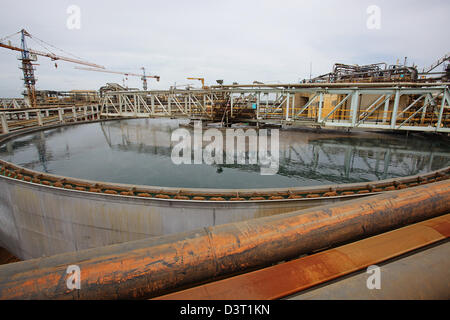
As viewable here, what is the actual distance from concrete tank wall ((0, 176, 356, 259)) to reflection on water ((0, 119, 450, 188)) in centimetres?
167

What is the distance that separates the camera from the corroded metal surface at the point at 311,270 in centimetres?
168

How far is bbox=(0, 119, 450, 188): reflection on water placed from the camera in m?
9.23

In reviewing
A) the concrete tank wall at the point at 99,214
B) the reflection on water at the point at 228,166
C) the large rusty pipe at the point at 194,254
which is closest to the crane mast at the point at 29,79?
the reflection on water at the point at 228,166

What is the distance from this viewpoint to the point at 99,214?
7.20m

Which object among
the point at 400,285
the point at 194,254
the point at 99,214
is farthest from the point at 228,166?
the point at 400,285

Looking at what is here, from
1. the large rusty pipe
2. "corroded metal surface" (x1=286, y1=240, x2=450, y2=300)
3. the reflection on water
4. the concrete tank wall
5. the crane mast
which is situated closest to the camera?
the large rusty pipe

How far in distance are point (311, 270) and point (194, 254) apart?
3.51ft

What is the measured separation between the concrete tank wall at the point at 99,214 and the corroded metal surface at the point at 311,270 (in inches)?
171

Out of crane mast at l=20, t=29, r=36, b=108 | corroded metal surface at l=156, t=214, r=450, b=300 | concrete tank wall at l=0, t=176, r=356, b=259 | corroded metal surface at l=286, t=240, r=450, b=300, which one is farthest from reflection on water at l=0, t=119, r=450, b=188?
crane mast at l=20, t=29, r=36, b=108

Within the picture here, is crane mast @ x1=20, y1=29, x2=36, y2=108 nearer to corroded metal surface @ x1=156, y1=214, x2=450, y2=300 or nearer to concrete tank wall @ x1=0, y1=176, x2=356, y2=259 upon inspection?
concrete tank wall @ x1=0, y1=176, x2=356, y2=259

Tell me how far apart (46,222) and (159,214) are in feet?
15.9

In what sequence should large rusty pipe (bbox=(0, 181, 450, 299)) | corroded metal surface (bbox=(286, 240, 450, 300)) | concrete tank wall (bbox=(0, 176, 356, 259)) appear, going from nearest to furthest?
1. large rusty pipe (bbox=(0, 181, 450, 299))
2. corroded metal surface (bbox=(286, 240, 450, 300))
3. concrete tank wall (bbox=(0, 176, 356, 259))

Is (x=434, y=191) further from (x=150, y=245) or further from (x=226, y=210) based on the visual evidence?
(x=226, y=210)
